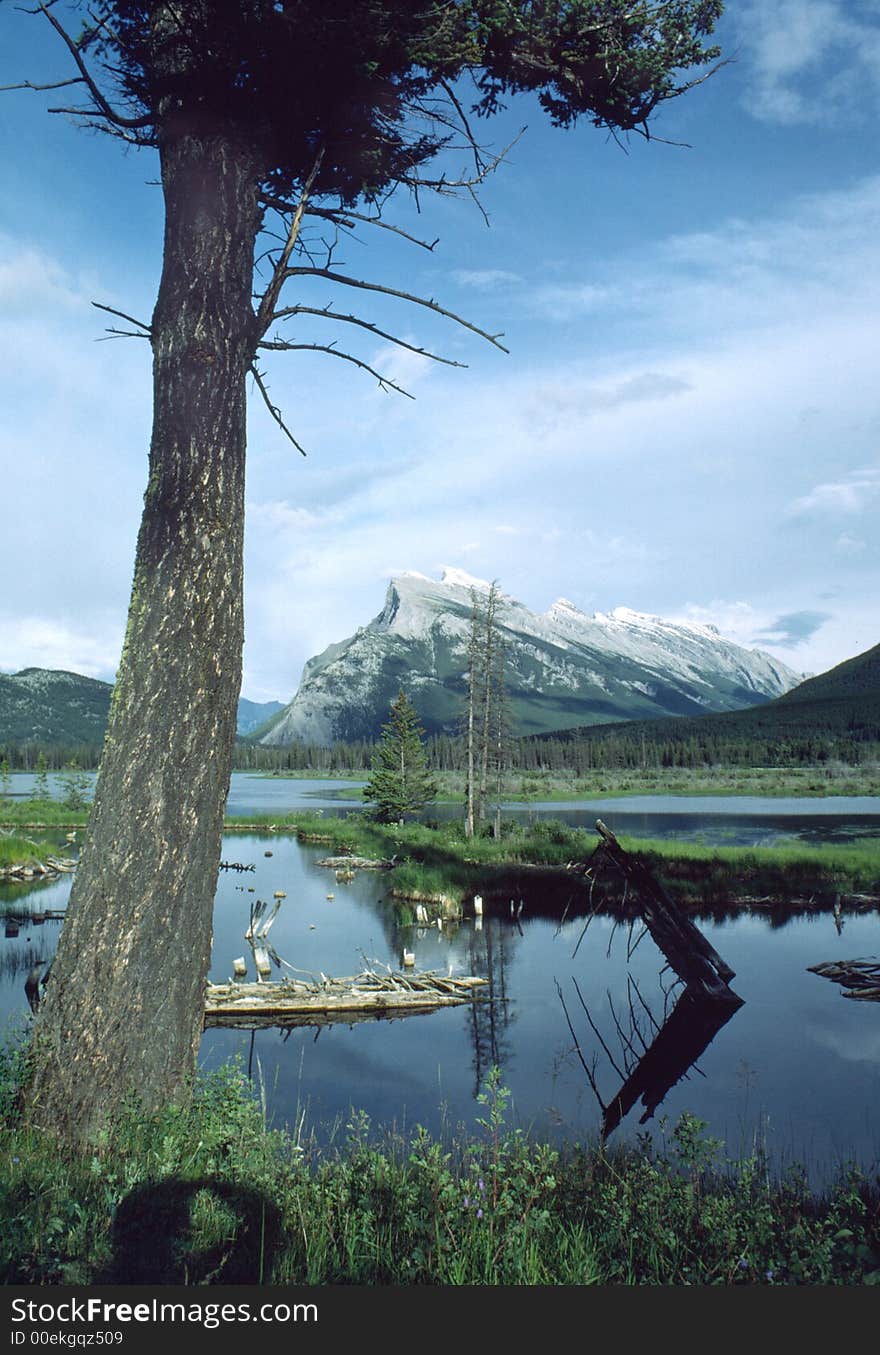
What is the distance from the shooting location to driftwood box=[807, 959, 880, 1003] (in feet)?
60.0

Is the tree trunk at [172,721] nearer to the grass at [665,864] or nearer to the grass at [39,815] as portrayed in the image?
the grass at [665,864]

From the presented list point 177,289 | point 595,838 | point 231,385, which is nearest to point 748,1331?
point 231,385

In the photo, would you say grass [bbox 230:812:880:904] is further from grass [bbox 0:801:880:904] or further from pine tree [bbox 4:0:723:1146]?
pine tree [bbox 4:0:723:1146]

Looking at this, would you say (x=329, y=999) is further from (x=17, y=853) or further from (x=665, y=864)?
(x=17, y=853)

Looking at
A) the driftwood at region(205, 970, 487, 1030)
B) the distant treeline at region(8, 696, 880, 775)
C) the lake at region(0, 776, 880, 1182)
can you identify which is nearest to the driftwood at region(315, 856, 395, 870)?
the lake at region(0, 776, 880, 1182)

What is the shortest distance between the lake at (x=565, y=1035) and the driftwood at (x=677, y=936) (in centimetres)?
79

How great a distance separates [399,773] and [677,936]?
42.9 meters

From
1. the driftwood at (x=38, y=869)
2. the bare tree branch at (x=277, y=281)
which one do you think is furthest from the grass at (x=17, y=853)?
the bare tree branch at (x=277, y=281)

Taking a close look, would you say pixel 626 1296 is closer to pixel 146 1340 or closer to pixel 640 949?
pixel 146 1340

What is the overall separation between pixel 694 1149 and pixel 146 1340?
13.9ft

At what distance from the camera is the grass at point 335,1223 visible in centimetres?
412

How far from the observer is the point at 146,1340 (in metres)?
3.40

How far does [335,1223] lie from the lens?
509 cm

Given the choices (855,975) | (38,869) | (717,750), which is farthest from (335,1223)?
(717,750)
